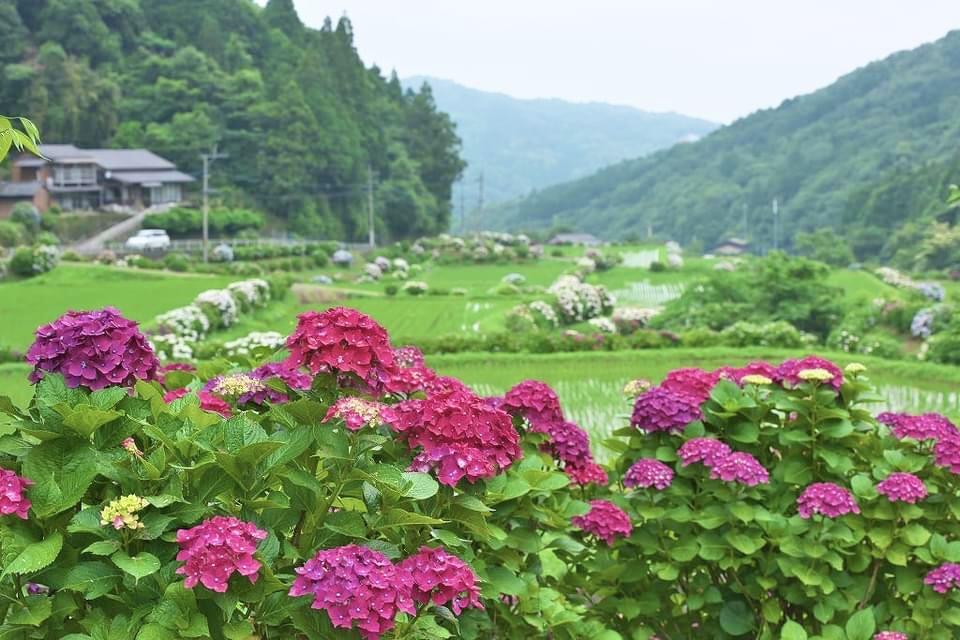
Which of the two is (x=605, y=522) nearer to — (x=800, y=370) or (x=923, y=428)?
(x=800, y=370)

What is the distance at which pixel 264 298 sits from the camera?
23.2 metres

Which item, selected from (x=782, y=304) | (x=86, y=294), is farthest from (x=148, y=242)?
(x=782, y=304)

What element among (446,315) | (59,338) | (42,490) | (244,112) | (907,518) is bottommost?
(446,315)

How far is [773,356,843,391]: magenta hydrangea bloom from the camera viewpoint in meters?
3.46

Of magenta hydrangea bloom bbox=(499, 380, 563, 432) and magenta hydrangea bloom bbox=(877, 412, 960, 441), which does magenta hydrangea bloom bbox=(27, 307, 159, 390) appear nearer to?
magenta hydrangea bloom bbox=(499, 380, 563, 432)

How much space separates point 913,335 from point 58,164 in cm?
3924

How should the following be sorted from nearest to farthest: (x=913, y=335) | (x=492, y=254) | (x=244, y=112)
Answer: (x=913, y=335) → (x=492, y=254) → (x=244, y=112)

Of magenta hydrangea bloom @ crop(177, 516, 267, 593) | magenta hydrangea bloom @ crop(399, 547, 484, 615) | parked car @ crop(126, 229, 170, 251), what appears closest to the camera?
magenta hydrangea bloom @ crop(177, 516, 267, 593)

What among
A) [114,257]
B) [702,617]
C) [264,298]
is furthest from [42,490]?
[114,257]

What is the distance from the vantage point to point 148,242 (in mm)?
Answer: 36562

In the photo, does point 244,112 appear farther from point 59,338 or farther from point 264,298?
point 59,338

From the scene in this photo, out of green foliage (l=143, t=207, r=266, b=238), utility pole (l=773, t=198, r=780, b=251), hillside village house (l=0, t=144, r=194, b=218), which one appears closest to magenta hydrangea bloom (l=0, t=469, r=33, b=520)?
green foliage (l=143, t=207, r=266, b=238)

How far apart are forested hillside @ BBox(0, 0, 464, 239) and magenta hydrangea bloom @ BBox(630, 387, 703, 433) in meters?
47.1

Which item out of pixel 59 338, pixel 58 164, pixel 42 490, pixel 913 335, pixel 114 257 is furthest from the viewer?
pixel 58 164
